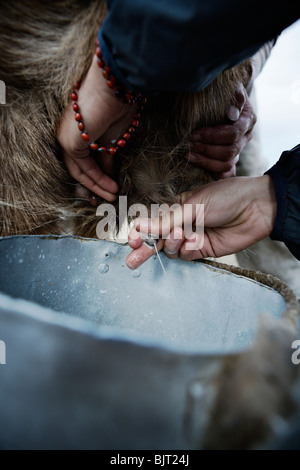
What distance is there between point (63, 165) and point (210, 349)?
0.38 meters

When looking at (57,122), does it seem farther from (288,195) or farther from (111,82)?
(288,195)

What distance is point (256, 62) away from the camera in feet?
2.10

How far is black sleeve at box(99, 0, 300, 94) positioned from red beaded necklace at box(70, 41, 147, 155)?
0.06 ft

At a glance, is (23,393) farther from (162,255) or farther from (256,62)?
(256,62)

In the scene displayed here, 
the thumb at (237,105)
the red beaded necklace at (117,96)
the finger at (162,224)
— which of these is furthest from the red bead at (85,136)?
the thumb at (237,105)

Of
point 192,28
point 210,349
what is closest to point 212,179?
point 192,28

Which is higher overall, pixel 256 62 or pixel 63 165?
pixel 256 62

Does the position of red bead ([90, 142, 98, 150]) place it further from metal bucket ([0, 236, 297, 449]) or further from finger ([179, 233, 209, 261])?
metal bucket ([0, 236, 297, 449])

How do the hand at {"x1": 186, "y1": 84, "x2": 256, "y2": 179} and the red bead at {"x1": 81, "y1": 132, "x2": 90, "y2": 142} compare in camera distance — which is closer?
the red bead at {"x1": 81, "y1": 132, "x2": 90, "y2": 142}

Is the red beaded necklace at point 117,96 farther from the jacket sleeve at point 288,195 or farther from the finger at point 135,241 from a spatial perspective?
the jacket sleeve at point 288,195

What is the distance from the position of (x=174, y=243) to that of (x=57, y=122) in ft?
0.70

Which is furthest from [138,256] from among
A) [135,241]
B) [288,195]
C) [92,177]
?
[288,195]

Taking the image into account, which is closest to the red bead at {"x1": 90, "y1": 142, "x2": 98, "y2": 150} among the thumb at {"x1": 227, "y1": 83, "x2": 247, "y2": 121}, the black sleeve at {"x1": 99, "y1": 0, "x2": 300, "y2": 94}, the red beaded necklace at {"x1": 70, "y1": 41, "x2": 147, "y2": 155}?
the red beaded necklace at {"x1": 70, "y1": 41, "x2": 147, "y2": 155}

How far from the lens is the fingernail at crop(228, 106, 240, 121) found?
21.1 inches
